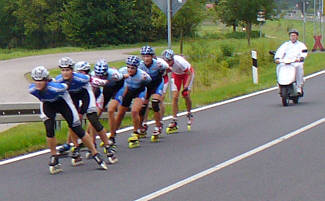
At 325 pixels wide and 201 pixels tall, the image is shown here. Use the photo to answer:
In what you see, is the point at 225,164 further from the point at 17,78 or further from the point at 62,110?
the point at 17,78

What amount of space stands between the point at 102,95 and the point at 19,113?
2.26m

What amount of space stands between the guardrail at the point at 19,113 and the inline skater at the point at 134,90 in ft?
5.62

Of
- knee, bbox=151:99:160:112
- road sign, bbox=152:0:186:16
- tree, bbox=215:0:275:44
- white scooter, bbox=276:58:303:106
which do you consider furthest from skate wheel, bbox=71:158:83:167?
tree, bbox=215:0:275:44

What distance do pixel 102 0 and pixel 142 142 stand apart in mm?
58889

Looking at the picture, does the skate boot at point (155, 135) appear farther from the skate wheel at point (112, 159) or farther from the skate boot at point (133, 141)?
the skate wheel at point (112, 159)

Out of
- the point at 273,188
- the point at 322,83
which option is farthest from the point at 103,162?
the point at 322,83

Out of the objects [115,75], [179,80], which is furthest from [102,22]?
[115,75]

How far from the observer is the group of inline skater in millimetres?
10094

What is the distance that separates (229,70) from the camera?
30.5 m

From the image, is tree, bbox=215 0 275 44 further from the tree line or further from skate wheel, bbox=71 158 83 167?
skate wheel, bbox=71 158 83 167

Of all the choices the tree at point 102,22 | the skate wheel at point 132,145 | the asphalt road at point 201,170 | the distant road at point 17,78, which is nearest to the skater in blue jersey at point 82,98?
the asphalt road at point 201,170

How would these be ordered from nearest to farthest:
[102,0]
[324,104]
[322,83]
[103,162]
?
[103,162]
[324,104]
[322,83]
[102,0]

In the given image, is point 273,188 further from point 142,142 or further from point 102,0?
point 102,0

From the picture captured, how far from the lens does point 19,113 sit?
13.4 meters
